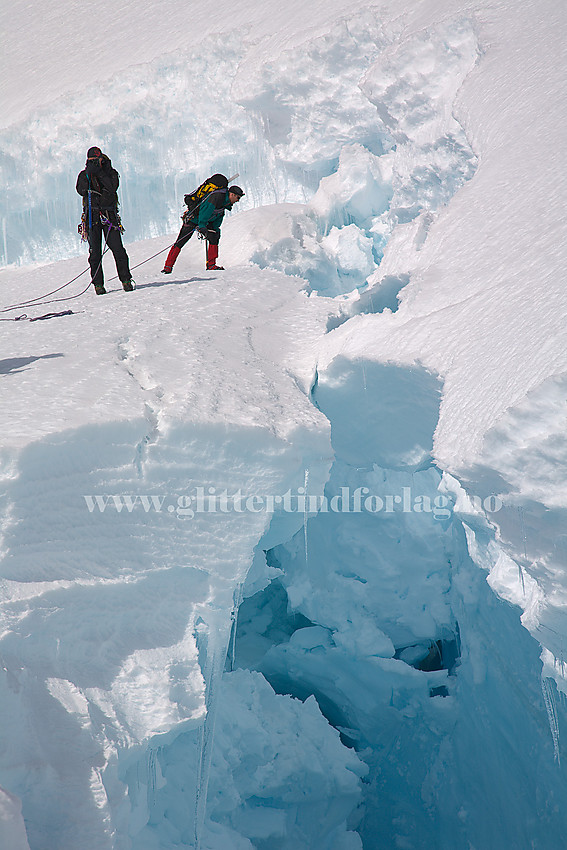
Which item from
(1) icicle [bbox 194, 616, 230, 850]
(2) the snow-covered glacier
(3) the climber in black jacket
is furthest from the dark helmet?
(1) icicle [bbox 194, 616, 230, 850]

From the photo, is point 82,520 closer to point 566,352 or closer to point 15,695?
point 15,695

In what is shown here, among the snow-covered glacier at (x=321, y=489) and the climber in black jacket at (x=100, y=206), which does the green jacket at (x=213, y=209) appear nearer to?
the snow-covered glacier at (x=321, y=489)

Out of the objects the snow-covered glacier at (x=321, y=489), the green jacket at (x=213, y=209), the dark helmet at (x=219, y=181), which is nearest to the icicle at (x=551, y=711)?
the snow-covered glacier at (x=321, y=489)

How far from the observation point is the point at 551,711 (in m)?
3.37

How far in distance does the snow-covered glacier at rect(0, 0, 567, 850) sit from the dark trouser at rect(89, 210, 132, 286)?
0.20m

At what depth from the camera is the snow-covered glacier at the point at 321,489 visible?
7.29 feet

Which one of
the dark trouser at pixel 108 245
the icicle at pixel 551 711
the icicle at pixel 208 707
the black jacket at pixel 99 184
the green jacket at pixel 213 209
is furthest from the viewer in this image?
the green jacket at pixel 213 209

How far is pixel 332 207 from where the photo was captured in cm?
629

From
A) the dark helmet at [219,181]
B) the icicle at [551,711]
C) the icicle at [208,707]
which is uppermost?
the dark helmet at [219,181]

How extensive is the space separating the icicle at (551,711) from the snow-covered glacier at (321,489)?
16mm

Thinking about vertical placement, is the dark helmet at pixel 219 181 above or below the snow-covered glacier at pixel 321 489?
above

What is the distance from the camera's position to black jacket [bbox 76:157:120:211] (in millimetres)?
4457

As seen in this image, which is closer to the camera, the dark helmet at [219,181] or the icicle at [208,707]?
the icicle at [208,707]

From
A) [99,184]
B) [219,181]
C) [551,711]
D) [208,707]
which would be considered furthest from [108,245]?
[551,711]
